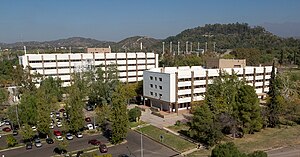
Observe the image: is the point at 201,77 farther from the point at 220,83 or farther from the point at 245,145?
the point at 245,145

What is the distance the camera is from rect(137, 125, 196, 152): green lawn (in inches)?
1699

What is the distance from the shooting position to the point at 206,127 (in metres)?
42.0

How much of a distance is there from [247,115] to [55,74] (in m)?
61.2

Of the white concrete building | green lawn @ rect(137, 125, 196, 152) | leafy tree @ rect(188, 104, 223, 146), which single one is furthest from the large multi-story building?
leafy tree @ rect(188, 104, 223, 146)

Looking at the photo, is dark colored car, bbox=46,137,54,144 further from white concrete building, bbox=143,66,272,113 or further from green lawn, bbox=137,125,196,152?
white concrete building, bbox=143,66,272,113

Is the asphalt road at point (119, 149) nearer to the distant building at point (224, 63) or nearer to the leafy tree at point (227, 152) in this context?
the leafy tree at point (227, 152)

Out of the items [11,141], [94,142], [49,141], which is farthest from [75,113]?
[11,141]

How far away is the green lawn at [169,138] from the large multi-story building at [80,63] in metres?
31.8

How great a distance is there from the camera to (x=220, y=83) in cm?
5297

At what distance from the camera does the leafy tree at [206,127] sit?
137 feet

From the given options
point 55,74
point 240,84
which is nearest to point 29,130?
point 240,84

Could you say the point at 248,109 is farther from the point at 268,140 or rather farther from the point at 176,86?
the point at 176,86

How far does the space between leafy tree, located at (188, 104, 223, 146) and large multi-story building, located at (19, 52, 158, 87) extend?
41.1 metres

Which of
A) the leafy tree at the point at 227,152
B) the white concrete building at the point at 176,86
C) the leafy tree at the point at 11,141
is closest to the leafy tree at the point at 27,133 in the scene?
the leafy tree at the point at 11,141
